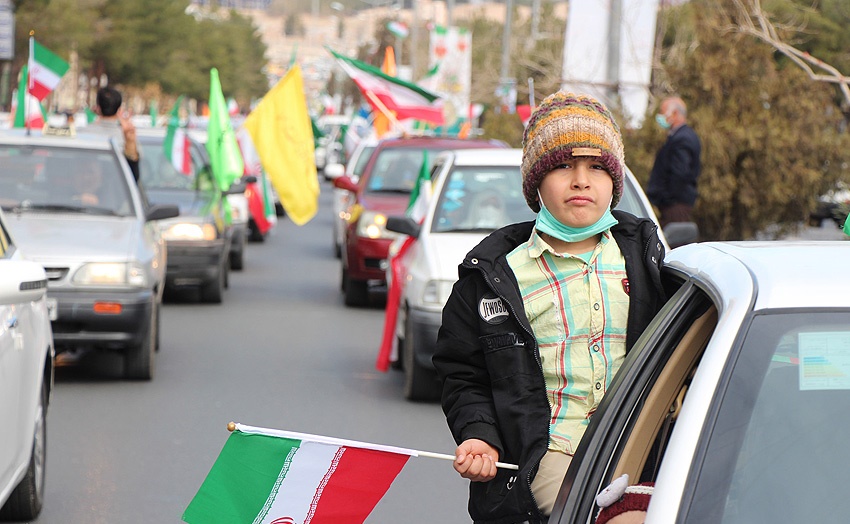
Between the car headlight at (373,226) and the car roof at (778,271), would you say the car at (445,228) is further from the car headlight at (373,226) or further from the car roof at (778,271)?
the car roof at (778,271)

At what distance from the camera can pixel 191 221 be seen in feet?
48.5

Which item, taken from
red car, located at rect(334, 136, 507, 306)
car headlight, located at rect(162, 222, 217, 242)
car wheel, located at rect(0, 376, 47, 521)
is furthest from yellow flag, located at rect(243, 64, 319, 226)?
car wheel, located at rect(0, 376, 47, 521)

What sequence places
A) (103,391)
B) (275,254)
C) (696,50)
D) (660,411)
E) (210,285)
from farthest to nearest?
(275,254), (696,50), (210,285), (103,391), (660,411)

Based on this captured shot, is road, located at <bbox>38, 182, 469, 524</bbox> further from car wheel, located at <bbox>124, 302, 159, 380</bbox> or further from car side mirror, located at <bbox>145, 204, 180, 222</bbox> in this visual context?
car side mirror, located at <bbox>145, 204, 180, 222</bbox>

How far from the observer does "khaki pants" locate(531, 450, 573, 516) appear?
3.36m

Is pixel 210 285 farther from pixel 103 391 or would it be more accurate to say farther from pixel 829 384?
pixel 829 384

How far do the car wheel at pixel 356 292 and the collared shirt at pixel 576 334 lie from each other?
11897mm

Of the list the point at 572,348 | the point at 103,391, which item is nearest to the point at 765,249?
the point at 572,348

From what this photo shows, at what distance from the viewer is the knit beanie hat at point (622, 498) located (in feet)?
8.73

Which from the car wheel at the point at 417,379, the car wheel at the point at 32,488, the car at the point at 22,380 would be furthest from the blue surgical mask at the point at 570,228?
the car wheel at the point at 417,379

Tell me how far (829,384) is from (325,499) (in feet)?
4.92

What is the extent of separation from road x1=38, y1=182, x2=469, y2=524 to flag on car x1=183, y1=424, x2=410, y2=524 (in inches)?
120

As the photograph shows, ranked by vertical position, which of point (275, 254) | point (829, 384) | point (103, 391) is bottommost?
point (275, 254)

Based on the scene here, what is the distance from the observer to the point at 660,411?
3.04 metres
